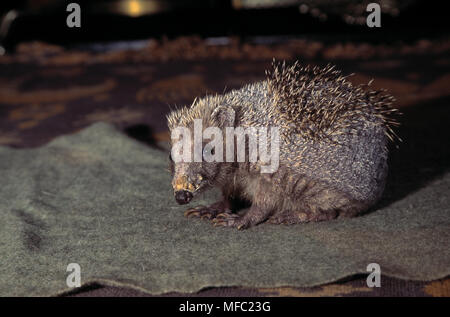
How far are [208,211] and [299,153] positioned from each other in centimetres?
62

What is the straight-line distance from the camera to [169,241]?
8.48 feet

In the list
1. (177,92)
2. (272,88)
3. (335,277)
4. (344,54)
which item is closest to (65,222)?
(272,88)

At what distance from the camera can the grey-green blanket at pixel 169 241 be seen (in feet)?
7.30

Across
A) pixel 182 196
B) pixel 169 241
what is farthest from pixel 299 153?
pixel 169 241

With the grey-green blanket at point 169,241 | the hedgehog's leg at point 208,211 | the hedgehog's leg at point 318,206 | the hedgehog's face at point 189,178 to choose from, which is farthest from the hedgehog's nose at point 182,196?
the hedgehog's leg at point 318,206

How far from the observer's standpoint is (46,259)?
2.45 m

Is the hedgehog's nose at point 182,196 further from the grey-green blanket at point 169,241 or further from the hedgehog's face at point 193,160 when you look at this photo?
the grey-green blanket at point 169,241

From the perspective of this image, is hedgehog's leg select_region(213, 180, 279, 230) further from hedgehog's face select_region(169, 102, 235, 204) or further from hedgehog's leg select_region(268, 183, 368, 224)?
hedgehog's face select_region(169, 102, 235, 204)

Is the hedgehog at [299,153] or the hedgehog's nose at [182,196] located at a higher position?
the hedgehog at [299,153]

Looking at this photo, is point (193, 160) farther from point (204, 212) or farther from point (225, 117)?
point (204, 212)

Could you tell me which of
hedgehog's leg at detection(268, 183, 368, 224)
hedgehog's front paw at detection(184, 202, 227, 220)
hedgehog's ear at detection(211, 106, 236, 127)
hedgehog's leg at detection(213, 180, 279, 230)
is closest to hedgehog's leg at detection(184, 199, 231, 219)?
hedgehog's front paw at detection(184, 202, 227, 220)

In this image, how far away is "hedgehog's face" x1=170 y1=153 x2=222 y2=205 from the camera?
2.50 m

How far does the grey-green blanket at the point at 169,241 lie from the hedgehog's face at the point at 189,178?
0.80 ft

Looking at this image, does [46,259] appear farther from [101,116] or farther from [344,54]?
[344,54]
